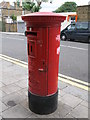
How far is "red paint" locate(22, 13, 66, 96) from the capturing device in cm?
211

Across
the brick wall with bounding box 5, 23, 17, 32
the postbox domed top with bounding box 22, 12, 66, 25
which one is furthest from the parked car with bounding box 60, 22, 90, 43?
the brick wall with bounding box 5, 23, 17, 32

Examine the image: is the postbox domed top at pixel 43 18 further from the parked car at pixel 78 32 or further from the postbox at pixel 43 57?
the parked car at pixel 78 32

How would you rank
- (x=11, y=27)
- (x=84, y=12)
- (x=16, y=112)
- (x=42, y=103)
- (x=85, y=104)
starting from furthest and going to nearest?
1. (x=11, y=27)
2. (x=84, y=12)
3. (x=85, y=104)
4. (x=16, y=112)
5. (x=42, y=103)

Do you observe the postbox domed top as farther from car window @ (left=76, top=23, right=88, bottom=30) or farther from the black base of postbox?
car window @ (left=76, top=23, right=88, bottom=30)

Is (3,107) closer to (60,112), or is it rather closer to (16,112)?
(16,112)

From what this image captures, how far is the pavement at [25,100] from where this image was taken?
2523 mm

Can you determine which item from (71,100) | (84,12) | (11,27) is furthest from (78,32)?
(11,27)

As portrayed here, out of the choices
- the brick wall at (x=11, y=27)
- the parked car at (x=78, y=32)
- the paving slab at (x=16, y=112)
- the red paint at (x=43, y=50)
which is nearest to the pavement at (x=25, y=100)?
the paving slab at (x=16, y=112)

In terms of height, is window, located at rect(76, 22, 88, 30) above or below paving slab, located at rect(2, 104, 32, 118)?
above

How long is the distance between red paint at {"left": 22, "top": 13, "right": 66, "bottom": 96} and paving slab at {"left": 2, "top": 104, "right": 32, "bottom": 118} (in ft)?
1.37

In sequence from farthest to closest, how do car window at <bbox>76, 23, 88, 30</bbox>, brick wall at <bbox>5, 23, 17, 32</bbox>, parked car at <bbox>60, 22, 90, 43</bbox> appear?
1. brick wall at <bbox>5, 23, 17, 32</bbox>
2. car window at <bbox>76, 23, 88, 30</bbox>
3. parked car at <bbox>60, 22, 90, 43</bbox>

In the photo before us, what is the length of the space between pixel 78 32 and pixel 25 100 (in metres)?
10.1

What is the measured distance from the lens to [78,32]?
39.3 feet

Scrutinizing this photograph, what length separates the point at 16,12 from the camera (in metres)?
38.0
